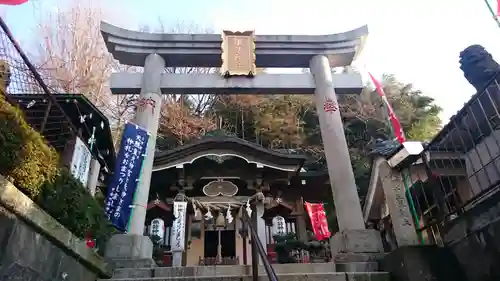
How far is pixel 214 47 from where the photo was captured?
10.2m

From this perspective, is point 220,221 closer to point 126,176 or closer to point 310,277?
point 126,176

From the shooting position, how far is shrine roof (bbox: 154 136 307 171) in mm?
12977

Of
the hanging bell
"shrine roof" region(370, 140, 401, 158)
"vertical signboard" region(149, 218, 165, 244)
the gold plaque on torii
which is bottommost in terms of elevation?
"shrine roof" region(370, 140, 401, 158)

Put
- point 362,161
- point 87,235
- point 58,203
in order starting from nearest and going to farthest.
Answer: point 58,203, point 87,235, point 362,161

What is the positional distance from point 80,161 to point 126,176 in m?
1.86

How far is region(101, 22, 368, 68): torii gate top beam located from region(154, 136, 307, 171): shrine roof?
3471 mm

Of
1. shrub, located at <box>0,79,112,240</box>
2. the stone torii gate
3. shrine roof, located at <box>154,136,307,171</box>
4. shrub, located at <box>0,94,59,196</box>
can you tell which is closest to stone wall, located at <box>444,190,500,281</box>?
the stone torii gate

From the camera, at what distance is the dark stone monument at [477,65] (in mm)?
6320

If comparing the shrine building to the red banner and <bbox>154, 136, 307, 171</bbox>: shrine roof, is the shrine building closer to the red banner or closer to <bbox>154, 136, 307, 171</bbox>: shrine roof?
<bbox>154, 136, 307, 171</bbox>: shrine roof

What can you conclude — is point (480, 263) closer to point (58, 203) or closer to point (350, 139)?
point (58, 203)

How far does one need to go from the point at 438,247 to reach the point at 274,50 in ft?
23.7

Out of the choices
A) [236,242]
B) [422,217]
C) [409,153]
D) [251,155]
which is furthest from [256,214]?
[409,153]

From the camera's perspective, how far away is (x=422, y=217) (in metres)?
8.66

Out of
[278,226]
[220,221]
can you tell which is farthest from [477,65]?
[220,221]
